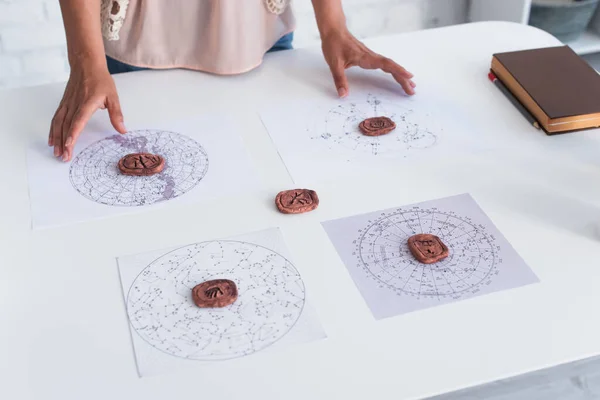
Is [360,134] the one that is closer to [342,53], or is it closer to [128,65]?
[342,53]

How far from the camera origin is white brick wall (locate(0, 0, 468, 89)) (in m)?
2.42

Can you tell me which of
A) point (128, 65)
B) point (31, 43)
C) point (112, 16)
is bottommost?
point (31, 43)

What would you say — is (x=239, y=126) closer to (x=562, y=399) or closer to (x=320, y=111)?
(x=320, y=111)

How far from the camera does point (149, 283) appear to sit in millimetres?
966

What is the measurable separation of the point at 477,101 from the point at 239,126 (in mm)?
405

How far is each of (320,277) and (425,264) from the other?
134 millimetres

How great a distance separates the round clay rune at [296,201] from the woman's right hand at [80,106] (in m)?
0.32

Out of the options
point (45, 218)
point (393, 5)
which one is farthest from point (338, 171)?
point (393, 5)

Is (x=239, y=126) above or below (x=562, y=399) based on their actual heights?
above

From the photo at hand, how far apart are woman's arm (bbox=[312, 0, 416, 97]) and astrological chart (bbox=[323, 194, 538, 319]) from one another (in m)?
0.34

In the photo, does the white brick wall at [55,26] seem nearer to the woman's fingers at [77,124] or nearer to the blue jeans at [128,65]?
the blue jeans at [128,65]

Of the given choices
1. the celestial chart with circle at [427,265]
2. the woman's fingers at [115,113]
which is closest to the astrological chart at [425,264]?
the celestial chart with circle at [427,265]

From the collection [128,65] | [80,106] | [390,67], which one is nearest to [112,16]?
[128,65]

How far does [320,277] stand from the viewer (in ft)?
3.20
